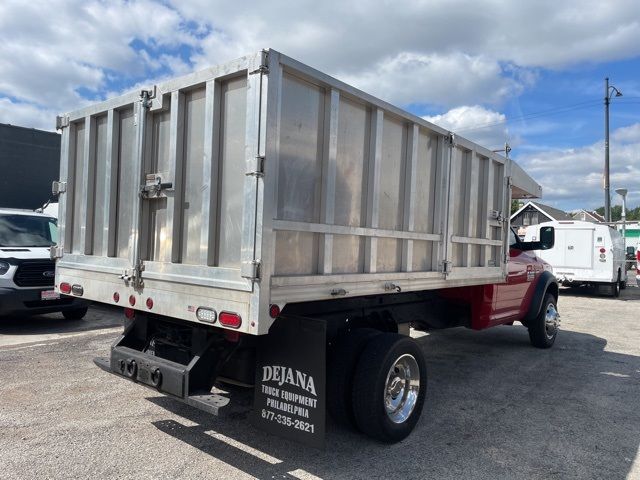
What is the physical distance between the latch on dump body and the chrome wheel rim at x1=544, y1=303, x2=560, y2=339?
6.48 metres

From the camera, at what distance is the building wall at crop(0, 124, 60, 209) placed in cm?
1394

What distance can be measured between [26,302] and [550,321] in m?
8.47

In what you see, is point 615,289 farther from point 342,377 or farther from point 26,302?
point 26,302

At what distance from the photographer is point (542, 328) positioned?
7887 millimetres

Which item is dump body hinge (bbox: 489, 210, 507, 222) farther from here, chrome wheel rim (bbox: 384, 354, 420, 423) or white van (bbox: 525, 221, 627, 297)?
white van (bbox: 525, 221, 627, 297)

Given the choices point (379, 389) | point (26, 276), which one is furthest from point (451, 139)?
point (26, 276)

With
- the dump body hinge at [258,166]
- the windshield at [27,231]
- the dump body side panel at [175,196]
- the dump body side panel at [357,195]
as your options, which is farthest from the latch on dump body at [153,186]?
the windshield at [27,231]

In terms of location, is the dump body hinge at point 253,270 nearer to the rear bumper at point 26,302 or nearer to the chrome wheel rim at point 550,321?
the rear bumper at point 26,302

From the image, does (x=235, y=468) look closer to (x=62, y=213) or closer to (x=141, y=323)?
(x=141, y=323)

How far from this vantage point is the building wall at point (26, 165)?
13.9 meters

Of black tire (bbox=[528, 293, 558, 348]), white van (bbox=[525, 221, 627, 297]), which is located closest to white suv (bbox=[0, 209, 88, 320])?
black tire (bbox=[528, 293, 558, 348])

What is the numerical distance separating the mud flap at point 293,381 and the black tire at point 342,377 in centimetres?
54

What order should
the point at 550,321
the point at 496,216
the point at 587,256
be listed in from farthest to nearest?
the point at 587,256
the point at 550,321
the point at 496,216

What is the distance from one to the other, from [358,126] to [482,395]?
3.43m
